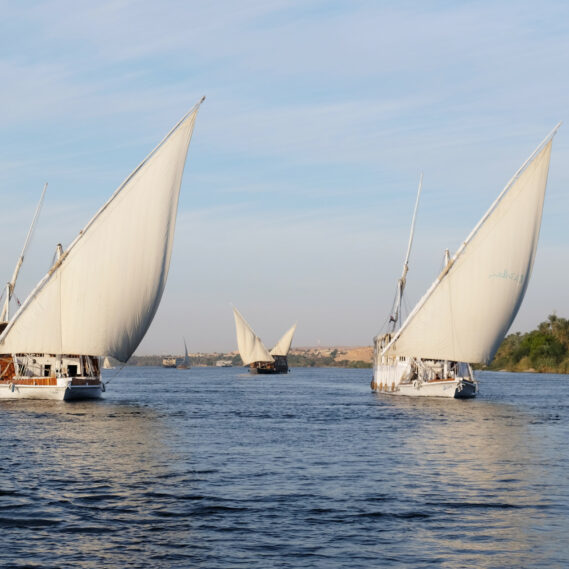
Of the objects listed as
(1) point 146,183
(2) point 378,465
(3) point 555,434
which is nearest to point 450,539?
(2) point 378,465

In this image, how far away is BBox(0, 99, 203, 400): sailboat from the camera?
64.1 meters

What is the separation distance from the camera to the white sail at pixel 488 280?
236 ft

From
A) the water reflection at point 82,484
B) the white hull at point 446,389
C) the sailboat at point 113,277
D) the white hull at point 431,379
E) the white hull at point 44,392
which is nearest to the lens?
the water reflection at point 82,484

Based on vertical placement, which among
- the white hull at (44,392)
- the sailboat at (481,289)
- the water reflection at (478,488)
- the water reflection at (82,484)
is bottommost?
the water reflection at (478,488)

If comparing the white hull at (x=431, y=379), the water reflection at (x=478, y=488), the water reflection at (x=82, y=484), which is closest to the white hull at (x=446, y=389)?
the white hull at (x=431, y=379)

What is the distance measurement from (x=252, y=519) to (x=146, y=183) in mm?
43425

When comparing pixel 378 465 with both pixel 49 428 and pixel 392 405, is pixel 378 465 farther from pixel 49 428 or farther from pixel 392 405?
pixel 392 405

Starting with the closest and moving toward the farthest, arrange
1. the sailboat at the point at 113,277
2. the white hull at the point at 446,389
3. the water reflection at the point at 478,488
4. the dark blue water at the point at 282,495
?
the dark blue water at the point at 282,495, the water reflection at the point at 478,488, the sailboat at the point at 113,277, the white hull at the point at 446,389

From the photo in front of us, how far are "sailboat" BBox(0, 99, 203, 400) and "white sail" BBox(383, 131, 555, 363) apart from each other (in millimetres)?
24010

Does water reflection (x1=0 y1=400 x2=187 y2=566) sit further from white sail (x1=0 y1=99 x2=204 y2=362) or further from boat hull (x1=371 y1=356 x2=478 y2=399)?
boat hull (x1=371 y1=356 x2=478 y2=399)

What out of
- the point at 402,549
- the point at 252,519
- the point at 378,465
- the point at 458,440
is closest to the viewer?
the point at 402,549

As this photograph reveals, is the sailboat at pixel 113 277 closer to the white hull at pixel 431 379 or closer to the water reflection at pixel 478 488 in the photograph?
the water reflection at pixel 478 488

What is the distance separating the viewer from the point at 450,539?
21.4m

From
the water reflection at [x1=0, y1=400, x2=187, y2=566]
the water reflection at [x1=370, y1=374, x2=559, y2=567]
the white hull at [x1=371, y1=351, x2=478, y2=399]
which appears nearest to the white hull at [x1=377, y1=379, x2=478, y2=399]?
the white hull at [x1=371, y1=351, x2=478, y2=399]
